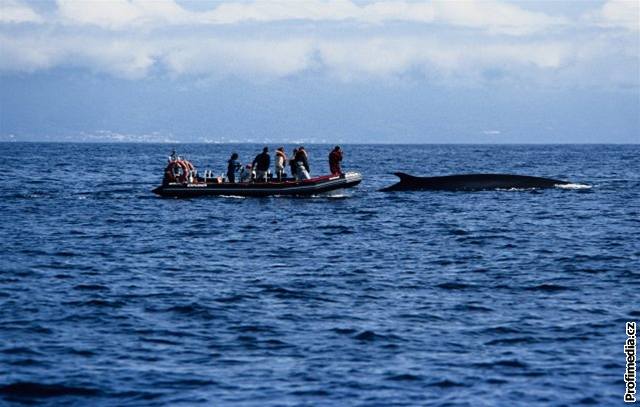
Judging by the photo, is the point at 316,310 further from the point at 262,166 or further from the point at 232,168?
the point at 232,168

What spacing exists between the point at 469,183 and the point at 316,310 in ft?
117

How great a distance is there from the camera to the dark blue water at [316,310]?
49.7 ft

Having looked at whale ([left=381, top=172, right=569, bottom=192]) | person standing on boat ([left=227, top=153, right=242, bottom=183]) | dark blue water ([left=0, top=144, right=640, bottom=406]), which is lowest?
dark blue water ([left=0, top=144, right=640, bottom=406])

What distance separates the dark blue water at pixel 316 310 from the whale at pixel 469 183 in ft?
49.0

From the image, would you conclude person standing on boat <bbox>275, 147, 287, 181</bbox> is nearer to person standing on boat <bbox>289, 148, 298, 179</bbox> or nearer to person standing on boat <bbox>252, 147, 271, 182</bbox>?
person standing on boat <bbox>289, 148, 298, 179</bbox>

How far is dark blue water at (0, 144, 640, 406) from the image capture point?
15.1 meters

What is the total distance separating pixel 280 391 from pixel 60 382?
3321 millimetres

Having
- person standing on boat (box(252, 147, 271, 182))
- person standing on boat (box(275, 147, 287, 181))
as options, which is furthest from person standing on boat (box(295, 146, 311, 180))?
person standing on boat (box(252, 147, 271, 182))

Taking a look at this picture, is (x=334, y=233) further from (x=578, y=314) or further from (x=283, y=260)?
(x=578, y=314)

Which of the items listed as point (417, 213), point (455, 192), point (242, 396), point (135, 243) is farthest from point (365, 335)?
point (455, 192)

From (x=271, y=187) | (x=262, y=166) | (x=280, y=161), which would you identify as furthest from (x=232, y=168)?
(x=280, y=161)

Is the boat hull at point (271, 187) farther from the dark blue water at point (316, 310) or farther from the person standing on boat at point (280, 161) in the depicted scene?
the dark blue water at point (316, 310)

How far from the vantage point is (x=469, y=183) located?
55031 mm

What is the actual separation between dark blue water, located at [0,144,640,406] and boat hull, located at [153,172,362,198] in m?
7.57
